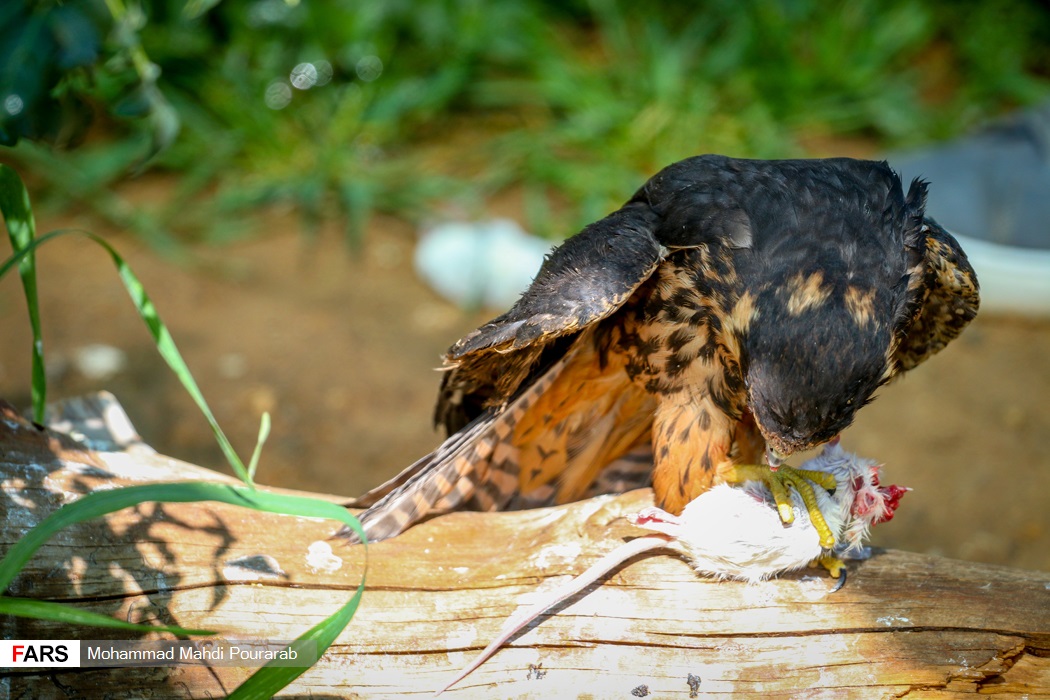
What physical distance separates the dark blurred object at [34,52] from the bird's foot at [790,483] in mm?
1831

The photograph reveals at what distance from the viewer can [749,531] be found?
7.02 ft

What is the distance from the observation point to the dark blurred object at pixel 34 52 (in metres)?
1.94

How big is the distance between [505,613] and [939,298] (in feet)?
4.57

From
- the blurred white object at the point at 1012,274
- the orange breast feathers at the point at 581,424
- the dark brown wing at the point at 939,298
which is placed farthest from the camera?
the blurred white object at the point at 1012,274

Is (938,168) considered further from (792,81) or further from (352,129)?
(352,129)

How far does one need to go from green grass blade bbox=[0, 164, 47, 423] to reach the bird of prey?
86 centimetres

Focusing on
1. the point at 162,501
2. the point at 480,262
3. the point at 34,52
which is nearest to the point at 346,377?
the point at 480,262

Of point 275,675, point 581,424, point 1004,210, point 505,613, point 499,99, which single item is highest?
point 499,99

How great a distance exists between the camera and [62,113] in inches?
87.8

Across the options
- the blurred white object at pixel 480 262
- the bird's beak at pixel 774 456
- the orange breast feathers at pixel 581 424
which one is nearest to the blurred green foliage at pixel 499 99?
the blurred white object at pixel 480 262

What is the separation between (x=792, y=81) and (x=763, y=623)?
164 inches

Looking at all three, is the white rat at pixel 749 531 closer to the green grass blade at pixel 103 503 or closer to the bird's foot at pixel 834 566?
the bird's foot at pixel 834 566

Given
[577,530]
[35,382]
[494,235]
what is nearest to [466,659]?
[577,530]

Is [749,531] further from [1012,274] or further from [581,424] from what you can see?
[1012,274]
